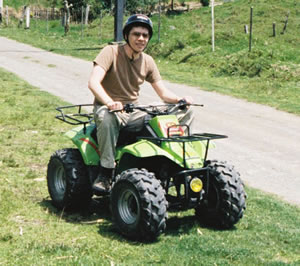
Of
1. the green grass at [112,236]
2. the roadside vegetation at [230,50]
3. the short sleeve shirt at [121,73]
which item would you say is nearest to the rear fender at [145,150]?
the short sleeve shirt at [121,73]

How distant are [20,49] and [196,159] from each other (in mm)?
23141

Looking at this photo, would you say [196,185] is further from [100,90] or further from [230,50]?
[230,50]

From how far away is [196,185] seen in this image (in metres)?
5.10

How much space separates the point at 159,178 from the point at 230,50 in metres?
16.3

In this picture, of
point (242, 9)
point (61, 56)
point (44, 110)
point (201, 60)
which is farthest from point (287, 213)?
point (242, 9)

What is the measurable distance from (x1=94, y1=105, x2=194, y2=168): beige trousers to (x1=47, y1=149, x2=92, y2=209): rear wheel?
42 cm

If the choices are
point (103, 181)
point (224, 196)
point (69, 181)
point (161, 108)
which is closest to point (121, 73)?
point (161, 108)

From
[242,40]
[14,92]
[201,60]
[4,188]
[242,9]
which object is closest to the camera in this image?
[4,188]

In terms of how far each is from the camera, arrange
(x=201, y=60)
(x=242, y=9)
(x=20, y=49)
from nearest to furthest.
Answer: (x=201, y=60) → (x=20, y=49) → (x=242, y=9)

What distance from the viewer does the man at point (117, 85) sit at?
17.5 feet

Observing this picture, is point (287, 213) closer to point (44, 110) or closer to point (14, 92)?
point (44, 110)

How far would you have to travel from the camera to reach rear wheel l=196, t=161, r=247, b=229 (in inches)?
202

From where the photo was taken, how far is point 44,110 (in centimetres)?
1171

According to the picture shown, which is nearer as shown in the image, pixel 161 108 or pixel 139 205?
pixel 139 205
